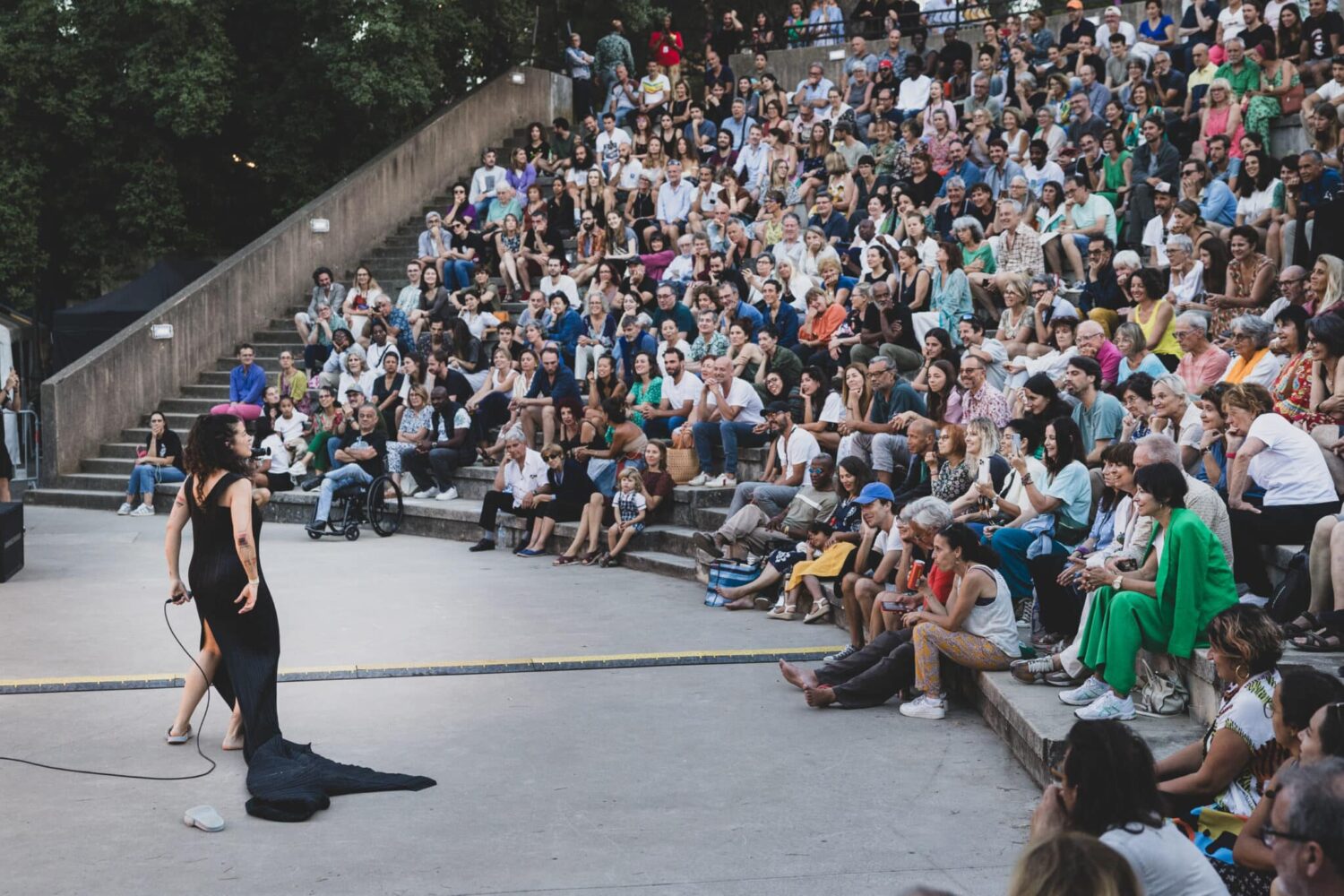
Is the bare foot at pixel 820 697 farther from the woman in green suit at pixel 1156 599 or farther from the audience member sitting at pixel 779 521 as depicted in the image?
the audience member sitting at pixel 779 521

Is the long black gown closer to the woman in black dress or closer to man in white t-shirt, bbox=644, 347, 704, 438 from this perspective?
the woman in black dress

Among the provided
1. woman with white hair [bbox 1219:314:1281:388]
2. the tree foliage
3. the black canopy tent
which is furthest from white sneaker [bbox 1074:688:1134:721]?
the black canopy tent

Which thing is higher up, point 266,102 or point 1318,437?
point 266,102

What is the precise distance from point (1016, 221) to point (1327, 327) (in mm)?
5257

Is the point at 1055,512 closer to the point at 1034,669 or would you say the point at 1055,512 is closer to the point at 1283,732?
the point at 1034,669

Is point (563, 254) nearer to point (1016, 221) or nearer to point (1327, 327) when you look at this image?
point (1016, 221)

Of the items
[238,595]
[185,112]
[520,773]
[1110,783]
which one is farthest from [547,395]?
[1110,783]

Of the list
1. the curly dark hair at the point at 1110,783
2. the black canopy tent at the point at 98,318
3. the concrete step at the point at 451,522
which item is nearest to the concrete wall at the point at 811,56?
the concrete step at the point at 451,522

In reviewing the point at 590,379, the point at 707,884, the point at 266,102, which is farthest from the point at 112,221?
the point at 707,884

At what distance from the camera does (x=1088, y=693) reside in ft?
22.0

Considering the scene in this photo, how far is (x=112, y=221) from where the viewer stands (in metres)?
22.4

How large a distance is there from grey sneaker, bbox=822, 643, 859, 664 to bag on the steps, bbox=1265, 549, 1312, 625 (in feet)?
7.21

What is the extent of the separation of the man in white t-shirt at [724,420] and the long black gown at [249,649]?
6676 millimetres

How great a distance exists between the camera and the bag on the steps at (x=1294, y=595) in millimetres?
6730
